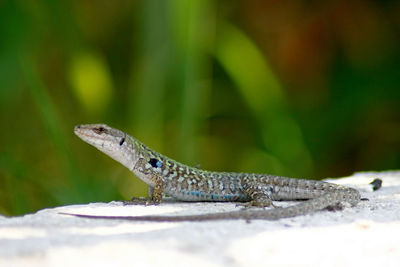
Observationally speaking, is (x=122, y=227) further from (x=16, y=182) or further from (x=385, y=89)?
(x=385, y=89)

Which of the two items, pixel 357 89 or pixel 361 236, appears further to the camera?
pixel 357 89

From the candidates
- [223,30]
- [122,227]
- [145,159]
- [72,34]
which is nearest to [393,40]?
[223,30]

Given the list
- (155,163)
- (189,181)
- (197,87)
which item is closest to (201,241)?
(189,181)

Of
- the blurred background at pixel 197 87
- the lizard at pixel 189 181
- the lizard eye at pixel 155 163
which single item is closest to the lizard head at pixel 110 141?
the lizard at pixel 189 181

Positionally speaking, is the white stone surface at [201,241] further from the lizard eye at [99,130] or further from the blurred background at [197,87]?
the blurred background at [197,87]

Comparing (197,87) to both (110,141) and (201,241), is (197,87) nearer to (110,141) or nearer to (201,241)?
(110,141)

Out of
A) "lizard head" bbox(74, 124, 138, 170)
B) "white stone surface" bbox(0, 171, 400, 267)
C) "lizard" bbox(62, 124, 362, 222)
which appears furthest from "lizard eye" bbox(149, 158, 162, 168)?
"white stone surface" bbox(0, 171, 400, 267)
